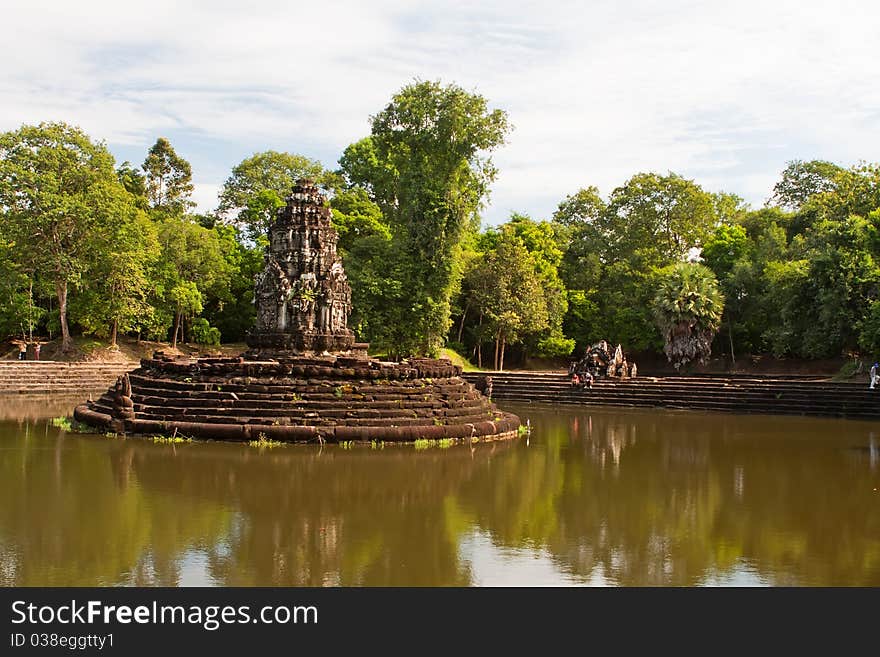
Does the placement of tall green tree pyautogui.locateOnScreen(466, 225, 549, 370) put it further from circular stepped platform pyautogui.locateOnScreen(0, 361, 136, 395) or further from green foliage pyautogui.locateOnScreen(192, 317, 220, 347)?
circular stepped platform pyautogui.locateOnScreen(0, 361, 136, 395)

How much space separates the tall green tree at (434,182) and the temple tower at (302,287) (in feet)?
42.3

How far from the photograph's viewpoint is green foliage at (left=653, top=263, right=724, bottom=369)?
105 ft

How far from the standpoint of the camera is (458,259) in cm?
3359

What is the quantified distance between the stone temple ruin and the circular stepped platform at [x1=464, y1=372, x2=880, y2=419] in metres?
9.28

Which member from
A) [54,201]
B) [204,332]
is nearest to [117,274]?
[54,201]

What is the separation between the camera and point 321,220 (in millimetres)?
19891

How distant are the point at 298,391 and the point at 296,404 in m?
0.43

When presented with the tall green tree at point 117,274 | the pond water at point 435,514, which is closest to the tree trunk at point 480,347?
the tall green tree at point 117,274

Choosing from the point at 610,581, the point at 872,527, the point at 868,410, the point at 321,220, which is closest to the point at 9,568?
the point at 610,581

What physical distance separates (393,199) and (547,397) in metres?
17.6

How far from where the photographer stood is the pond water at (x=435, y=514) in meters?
6.96

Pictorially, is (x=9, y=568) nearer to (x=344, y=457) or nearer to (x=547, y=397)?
(x=344, y=457)

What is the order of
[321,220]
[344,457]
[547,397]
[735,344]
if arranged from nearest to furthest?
[344,457], [321,220], [547,397], [735,344]

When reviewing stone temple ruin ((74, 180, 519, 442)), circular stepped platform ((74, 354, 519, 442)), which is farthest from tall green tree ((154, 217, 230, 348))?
circular stepped platform ((74, 354, 519, 442))
